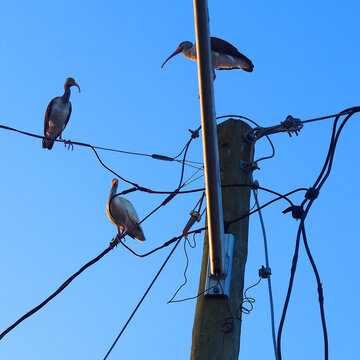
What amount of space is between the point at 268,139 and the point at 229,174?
54 centimetres

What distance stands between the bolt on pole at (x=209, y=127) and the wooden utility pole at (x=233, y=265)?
0.89 feet

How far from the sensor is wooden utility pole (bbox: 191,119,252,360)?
4051 mm

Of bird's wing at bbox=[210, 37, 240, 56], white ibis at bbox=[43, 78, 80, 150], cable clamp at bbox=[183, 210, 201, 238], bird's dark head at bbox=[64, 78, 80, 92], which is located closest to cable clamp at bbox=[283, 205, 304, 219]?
cable clamp at bbox=[183, 210, 201, 238]

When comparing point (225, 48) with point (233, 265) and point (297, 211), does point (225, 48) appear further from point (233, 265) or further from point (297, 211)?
point (233, 265)

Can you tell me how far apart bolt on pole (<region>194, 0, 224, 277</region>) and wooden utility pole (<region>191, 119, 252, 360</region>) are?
27 cm

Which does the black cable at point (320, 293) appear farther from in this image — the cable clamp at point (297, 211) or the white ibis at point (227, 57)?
the white ibis at point (227, 57)

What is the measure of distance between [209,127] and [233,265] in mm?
947

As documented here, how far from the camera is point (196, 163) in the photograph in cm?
604

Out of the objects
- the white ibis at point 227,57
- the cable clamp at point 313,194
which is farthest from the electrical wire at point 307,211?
the white ibis at point 227,57

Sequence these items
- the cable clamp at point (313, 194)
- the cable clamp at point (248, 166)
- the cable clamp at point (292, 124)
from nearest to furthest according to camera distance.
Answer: the cable clamp at point (313, 194) < the cable clamp at point (248, 166) < the cable clamp at point (292, 124)

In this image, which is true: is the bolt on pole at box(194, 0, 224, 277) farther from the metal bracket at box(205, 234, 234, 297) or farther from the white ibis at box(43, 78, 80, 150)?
the white ibis at box(43, 78, 80, 150)

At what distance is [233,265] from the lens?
4.37m

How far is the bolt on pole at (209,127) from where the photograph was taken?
3652mm

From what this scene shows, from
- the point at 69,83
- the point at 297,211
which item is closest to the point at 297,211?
the point at 297,211
